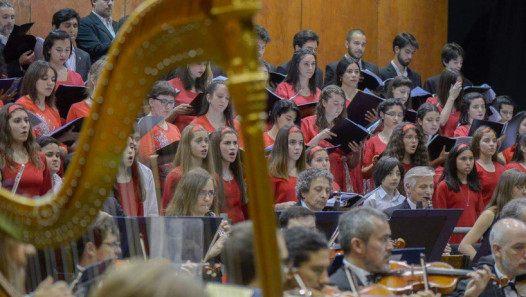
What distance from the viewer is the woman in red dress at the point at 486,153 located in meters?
6.39

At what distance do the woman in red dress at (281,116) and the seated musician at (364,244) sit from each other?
2604 mm

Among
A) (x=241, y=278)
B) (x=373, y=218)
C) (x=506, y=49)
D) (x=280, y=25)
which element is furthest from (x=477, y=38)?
(x=241, y=278)

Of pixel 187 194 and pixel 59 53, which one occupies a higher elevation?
pixel 59 53

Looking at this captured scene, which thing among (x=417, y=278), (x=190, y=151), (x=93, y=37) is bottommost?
(x=417, y=278)

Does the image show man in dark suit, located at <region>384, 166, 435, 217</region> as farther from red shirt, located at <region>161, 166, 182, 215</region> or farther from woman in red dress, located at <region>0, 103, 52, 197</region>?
woman in red dress, located at <region>0, 103, 52, 197</region>

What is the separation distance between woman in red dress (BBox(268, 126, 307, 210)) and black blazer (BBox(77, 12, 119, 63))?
1.86m

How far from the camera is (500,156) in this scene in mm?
7008

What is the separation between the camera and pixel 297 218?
3676 mm

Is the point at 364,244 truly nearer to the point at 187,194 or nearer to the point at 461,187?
the point at 187,194

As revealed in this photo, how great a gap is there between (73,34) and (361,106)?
6.81 ft

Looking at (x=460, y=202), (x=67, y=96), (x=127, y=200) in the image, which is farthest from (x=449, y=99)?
(x=127, y=200)

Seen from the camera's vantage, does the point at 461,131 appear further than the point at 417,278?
Yes

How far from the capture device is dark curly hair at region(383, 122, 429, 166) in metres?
6.20

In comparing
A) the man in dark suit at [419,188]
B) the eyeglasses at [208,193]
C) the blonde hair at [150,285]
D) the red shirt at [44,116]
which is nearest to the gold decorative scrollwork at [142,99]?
the blonde hair at [150,285]
